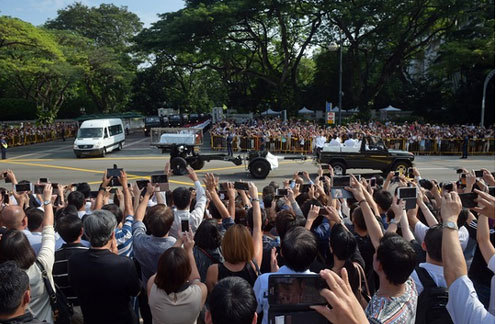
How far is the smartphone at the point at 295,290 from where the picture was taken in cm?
219

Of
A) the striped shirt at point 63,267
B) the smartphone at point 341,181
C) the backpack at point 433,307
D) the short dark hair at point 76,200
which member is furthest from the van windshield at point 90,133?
the backpack at point 433,307

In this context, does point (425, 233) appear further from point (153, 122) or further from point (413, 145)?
point (153, 122)

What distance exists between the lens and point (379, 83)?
39094mm

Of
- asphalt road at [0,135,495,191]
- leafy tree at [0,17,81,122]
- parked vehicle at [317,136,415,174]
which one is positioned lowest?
asphalt road at [0,135,495,191]

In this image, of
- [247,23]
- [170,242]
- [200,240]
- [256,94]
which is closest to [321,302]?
[200,240]

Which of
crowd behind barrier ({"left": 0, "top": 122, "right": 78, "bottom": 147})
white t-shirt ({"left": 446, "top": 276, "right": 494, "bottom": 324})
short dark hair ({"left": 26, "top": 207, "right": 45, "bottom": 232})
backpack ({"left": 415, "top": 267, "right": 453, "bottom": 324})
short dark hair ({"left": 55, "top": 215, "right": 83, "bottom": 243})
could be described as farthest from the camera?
crowd behind barrier ({"left": 0, "top": 122, "right": 78, "bottom": 147})

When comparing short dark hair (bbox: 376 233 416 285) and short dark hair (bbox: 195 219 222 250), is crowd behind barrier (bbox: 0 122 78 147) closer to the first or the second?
short dark hair (bbox: 195 219 222 250)

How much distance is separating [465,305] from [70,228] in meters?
3.61

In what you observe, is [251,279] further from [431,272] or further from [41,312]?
[41,312]

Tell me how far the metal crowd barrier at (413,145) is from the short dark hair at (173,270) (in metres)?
22.7

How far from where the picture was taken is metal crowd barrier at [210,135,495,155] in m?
25.8

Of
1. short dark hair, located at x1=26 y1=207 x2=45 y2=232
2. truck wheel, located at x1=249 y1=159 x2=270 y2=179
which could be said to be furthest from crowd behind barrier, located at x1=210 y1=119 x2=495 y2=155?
short dark hair, located at x1=26 y1=207 x2=45 y2=232

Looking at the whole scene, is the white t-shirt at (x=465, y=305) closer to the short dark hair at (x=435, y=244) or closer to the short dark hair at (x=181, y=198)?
the short dark hair at (x=435, y=244)

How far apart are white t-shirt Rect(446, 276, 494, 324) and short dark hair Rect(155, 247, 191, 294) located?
1852 mm
